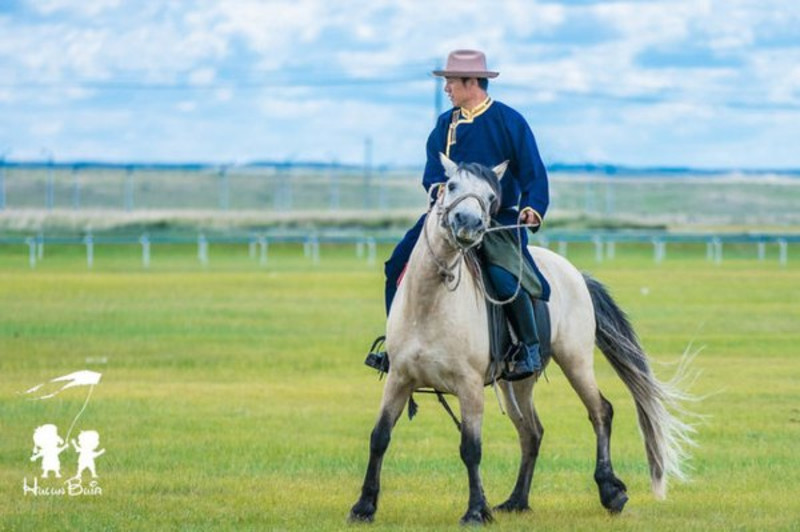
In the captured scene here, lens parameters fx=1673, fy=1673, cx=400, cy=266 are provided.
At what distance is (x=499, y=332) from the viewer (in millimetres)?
10461

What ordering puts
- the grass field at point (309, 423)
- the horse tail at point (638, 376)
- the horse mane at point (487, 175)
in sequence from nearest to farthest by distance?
the horse mane at point (487, 175), the grass field at point (309, 423), the horse tail at point (638, 376)

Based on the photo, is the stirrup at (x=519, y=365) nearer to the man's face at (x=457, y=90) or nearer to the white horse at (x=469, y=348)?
the white horse at (x=469, y=348)

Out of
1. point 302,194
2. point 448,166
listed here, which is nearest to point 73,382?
point 448,166

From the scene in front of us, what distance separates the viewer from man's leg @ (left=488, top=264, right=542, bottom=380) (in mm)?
10469

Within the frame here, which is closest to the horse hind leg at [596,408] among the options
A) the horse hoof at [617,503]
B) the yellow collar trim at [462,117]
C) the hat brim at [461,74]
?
the horse hoof at [617,503]

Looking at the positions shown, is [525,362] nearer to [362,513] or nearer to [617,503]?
[617,503]

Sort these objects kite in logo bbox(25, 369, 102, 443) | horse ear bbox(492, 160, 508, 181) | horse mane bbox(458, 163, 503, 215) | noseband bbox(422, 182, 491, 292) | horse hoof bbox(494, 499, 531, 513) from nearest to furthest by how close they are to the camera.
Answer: noseband bbox(422, 182, 491, 292) → horse mane bbox(458, 163, 503, 215) → horse ear bbox(492, 160, 508, 181) → horse hoof bbox(494, 499, 531, 513) → kite in logo bbox(25, 369, 102, 443)

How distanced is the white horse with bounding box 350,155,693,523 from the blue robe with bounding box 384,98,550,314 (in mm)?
515

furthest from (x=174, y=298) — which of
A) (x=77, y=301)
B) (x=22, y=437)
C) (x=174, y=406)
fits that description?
(x=22, y=437)

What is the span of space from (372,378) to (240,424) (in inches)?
202

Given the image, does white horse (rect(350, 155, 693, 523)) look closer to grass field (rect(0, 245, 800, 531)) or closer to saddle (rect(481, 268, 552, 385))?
saddle (rect(481, 268, 552, 385))

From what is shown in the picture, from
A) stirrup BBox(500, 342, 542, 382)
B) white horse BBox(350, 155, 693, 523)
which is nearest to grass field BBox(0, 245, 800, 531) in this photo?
white horse BBox(350, 155, 693, 523)

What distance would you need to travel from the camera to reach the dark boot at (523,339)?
10.5 meters

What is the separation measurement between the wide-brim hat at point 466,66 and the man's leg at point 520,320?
120 cm
